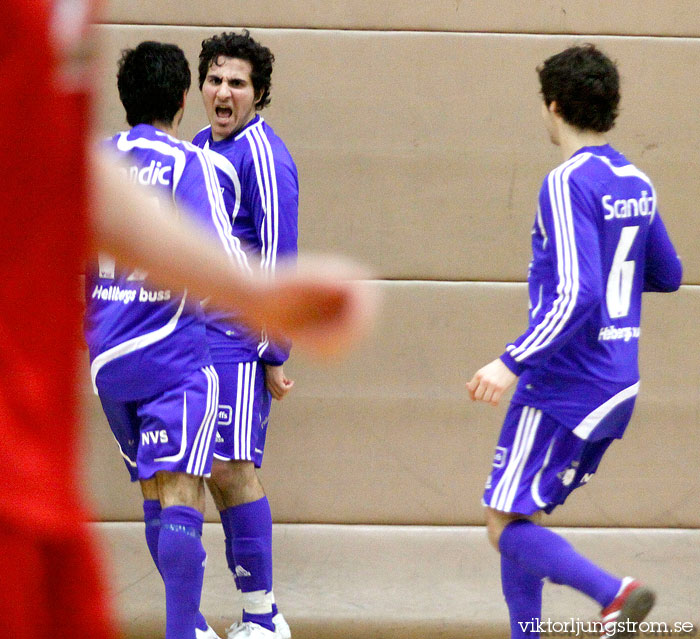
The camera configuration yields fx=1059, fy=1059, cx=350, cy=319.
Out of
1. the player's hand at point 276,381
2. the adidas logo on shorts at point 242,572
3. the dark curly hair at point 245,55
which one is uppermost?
the dark curly hair at point 245,55

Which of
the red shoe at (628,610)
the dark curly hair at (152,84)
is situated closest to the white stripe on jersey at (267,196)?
the dark curly hair at (152,84)

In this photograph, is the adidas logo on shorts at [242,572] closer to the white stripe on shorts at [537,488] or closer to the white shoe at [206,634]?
the white shoe at [206,634]

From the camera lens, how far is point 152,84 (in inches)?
127

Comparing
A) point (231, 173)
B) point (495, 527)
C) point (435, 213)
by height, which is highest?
point (231, 173)

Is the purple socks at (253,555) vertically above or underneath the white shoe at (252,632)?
above

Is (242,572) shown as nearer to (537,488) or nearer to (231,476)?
(231,476)

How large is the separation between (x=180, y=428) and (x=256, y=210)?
33.0 inches

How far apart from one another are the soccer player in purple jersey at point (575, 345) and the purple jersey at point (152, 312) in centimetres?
86

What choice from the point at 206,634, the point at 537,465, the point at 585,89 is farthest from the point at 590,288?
the point at 206,634

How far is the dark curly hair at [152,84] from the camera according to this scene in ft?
10.6

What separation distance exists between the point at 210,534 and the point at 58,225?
10.8 ft

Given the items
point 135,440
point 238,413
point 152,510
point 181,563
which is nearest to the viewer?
point 181,563

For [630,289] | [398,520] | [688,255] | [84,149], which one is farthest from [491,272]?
[84,149]

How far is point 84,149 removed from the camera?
0.95m
